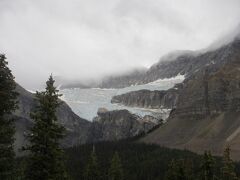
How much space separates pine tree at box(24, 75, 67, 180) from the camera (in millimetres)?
28766

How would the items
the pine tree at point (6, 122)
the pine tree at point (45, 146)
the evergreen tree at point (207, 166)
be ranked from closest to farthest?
the pine tree at point (6, 122)
the pine tree at point (45, 146)
the evergreen tree at point (207, 166)

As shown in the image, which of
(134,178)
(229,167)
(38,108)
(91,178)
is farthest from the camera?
(134,178)

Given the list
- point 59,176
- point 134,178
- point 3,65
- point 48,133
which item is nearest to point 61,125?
point 48,133

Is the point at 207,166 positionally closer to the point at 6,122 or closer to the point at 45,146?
the point at 45,146

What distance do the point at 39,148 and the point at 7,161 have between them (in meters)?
2.03

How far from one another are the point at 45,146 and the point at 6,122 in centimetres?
270

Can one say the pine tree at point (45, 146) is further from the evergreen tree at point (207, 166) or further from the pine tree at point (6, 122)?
the evergreen tree at point (207, 166)

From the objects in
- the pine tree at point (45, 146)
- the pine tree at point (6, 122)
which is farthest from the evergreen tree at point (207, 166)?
the pine tree at point (6, 122)

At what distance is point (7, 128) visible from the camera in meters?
28.4

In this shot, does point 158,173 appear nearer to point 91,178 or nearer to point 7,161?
point 91,178

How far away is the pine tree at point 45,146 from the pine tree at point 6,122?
44.1 inches

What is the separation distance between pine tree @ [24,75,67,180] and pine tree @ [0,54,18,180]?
1.12 meters

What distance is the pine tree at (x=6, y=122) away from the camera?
28.0 metres

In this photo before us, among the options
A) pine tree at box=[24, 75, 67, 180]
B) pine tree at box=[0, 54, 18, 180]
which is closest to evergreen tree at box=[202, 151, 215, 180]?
pine tree at box=[24, 75, 67, 180]
